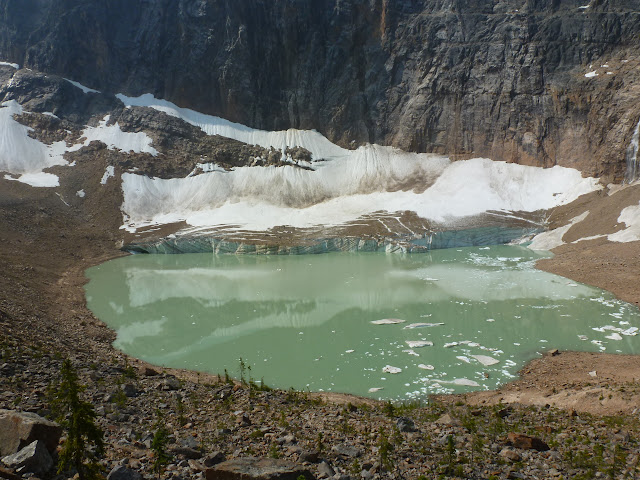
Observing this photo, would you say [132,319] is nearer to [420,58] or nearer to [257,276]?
[257,276]

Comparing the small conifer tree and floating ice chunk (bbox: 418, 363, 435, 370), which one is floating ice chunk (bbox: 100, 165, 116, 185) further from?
the small conifer tree

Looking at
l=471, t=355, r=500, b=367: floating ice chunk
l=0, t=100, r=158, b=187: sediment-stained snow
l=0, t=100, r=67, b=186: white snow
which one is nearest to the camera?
l=471, t=355, r=500, b=367: floating ice chunk

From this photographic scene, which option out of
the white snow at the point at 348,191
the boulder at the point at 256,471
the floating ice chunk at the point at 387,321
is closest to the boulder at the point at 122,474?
the boulder at the point at 256,471

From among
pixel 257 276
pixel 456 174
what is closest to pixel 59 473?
pixel 257 276

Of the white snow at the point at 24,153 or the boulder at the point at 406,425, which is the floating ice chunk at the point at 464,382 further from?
the white snow at the point at 24,153

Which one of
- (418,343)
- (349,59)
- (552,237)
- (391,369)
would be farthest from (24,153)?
(552,237)

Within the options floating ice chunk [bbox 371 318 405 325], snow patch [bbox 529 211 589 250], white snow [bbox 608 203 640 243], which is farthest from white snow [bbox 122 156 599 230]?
floating ice chunk [bbox 371 318 405 325]
